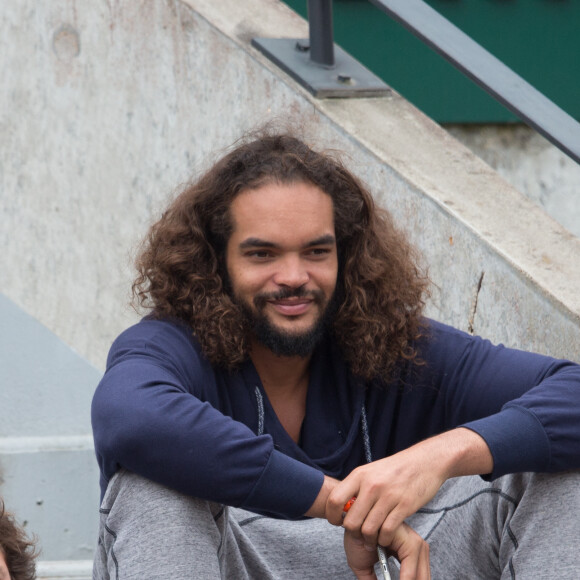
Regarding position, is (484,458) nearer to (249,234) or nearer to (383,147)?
(249,234)

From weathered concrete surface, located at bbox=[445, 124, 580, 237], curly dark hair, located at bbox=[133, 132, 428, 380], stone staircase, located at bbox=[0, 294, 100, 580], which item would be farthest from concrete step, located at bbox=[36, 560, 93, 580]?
weathered concrete surface, located at bbox=[445, 124, 580, 237]

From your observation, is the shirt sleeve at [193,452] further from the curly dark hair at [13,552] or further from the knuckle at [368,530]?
the curly dark hair at [13,552]

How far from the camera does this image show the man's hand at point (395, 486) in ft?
7.18

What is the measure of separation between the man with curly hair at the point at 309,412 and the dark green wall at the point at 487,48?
1767mm

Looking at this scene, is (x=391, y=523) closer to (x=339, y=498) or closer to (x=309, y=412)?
(x=339, y=498)

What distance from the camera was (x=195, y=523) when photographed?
217cm

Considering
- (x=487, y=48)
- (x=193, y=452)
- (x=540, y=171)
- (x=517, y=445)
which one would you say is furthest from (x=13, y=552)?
(x=487, y=48)

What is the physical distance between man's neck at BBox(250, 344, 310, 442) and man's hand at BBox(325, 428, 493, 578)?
514 millimetres

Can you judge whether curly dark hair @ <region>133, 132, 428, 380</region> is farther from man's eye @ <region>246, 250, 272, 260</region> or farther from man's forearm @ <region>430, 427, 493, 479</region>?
man's forearm @ <region>430, 427, 493, 479</region>

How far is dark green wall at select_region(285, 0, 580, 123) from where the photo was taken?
4695 millimetres

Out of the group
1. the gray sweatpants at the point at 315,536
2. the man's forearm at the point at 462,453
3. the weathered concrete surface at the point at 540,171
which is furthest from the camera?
the weathered concrete surface at the point at 540,171

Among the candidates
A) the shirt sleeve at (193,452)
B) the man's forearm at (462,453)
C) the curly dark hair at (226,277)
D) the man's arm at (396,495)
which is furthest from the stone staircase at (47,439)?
the man's forearm at (462,453)

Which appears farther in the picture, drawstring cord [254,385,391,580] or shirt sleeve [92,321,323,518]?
drawstring cord [254,385,391,580]

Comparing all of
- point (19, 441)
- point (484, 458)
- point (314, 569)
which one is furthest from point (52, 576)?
point (484, 458)
